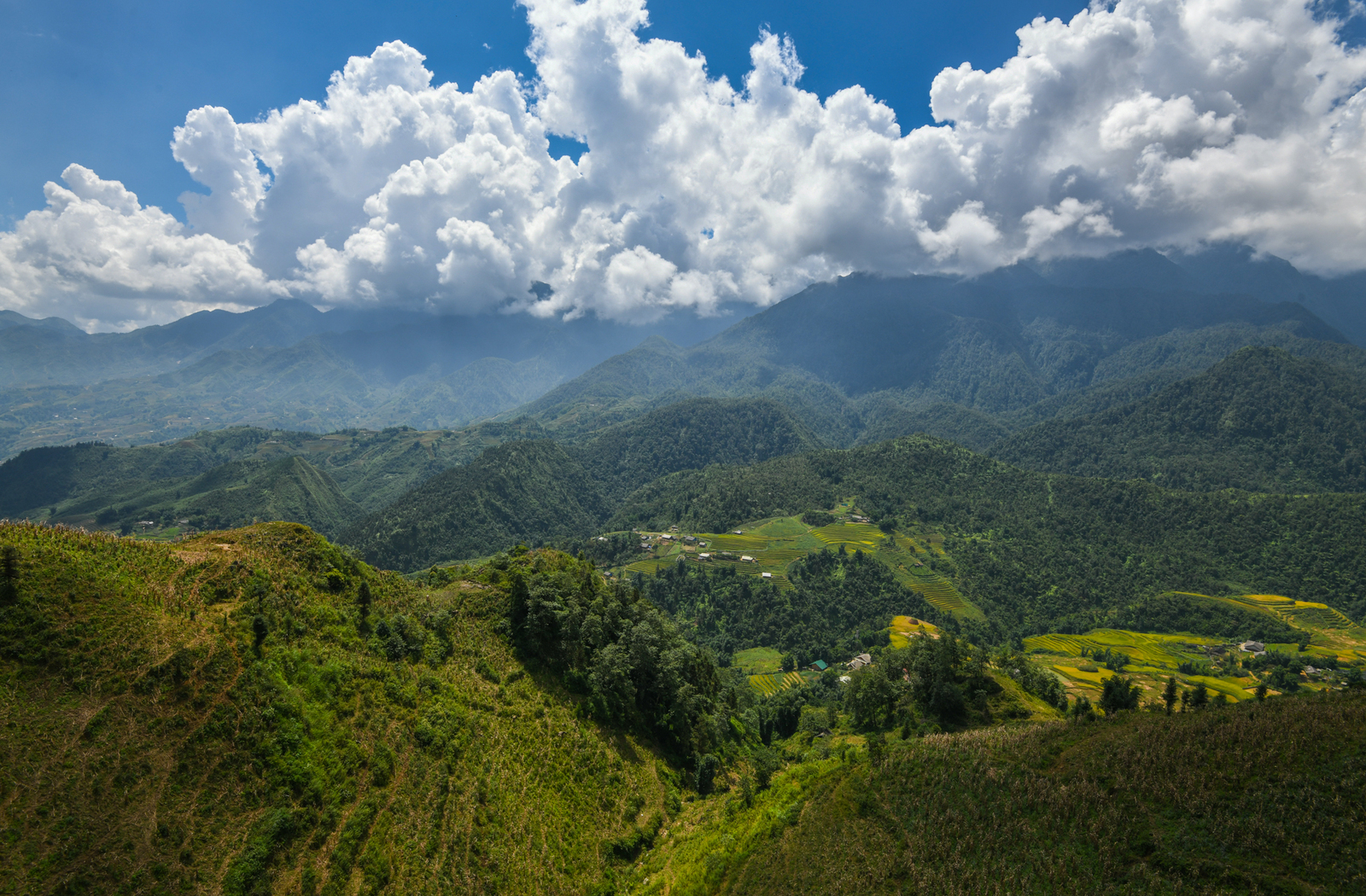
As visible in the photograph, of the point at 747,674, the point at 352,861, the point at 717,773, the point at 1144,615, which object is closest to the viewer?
the point at 352,861

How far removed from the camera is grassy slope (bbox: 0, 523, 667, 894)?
22.5 metres

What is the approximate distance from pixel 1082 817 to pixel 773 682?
85181 mm

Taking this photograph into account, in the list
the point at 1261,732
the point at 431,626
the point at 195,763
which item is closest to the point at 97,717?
the point at 195,763

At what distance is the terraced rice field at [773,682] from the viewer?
104 m

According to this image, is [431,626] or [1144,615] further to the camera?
[1144,615]

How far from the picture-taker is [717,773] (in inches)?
2044

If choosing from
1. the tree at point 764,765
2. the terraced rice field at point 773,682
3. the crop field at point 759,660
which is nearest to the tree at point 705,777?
the tree at point 764,765

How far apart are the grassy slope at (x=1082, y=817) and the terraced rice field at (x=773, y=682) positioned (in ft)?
223

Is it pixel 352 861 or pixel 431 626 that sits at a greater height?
pixel 431 626

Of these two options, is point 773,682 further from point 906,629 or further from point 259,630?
point 259,630

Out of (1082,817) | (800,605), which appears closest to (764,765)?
(1082,817)

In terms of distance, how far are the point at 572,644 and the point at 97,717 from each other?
33.6 m

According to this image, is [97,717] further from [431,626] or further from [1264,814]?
[1264,814]

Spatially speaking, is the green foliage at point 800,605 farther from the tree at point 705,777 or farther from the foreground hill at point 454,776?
the foreground hill at point 454,776
